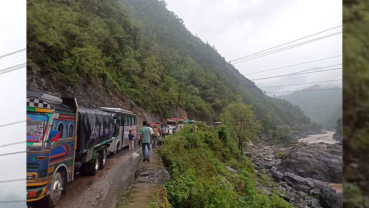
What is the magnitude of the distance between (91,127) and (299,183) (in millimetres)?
13274

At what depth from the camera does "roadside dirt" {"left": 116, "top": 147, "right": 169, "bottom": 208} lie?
9.91 feet

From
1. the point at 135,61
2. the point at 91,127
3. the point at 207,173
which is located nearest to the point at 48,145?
the point at 91,127

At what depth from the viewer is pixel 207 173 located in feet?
19.4

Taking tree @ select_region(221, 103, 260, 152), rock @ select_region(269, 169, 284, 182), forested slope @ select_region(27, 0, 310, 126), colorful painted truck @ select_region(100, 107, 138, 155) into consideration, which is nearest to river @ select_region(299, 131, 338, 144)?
forested slope @ select_region(27, 0, 310, 126)

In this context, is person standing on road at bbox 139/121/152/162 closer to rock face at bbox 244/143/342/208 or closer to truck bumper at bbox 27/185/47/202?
truck bumper at bbox 27/185/47/202

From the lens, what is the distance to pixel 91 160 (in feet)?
13.8

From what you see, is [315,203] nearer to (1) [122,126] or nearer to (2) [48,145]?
(1) [122,126]

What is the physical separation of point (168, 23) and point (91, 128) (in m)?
2.71

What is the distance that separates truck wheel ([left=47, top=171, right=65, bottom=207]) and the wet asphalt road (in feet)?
0.37

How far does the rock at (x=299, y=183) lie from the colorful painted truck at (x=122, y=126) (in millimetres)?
11034

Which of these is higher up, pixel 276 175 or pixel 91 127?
pixel 91 127

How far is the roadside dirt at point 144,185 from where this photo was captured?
3021mm

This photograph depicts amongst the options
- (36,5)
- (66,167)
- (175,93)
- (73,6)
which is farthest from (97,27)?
(66,167)

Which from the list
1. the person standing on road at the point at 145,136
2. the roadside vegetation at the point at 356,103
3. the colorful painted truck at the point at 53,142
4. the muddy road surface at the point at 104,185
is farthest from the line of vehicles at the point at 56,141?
the roadside vegetation at the point at 356,103
